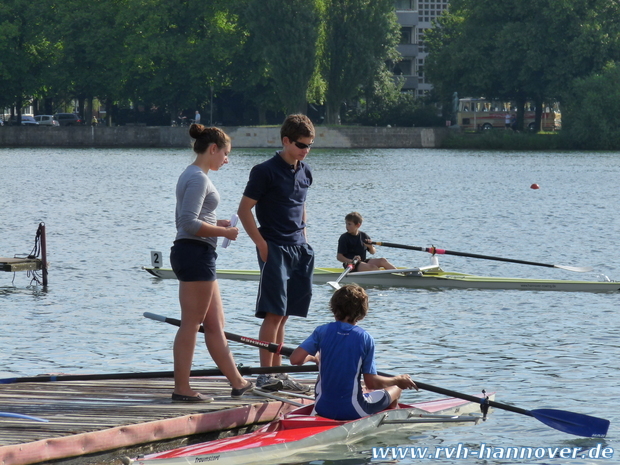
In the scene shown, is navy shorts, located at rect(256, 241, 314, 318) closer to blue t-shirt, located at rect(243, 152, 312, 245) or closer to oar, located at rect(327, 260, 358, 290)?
blue t-shirt, located at rect(243, 152, 312, 245)

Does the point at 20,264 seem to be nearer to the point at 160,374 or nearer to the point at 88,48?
the point at 160,374

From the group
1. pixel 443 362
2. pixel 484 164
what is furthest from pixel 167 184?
pixel 443 362

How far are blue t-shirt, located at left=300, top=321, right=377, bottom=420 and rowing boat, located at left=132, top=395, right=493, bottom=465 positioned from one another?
0.23 m

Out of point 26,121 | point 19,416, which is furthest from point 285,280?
point 26,121

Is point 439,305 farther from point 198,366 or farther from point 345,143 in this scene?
point 345,143

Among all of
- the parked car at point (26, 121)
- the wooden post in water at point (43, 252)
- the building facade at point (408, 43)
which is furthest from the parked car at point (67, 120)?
the wooden post in water at point (43, 252)

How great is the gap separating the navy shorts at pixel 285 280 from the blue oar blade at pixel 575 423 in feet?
6.81

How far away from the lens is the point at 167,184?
51938 mm

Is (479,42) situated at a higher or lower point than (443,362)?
higher

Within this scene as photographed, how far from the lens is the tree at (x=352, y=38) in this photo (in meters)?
80.1

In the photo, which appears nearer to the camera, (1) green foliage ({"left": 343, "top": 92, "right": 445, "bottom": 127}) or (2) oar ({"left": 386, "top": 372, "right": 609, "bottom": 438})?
(2) oar ({"left": 386, "top": 372, "right": 609, "bottom": 438})

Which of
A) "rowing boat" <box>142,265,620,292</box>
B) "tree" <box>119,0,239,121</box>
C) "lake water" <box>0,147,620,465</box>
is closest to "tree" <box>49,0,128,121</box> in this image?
"tree" <box>119,0,239,121</box>

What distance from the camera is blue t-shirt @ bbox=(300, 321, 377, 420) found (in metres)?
7.42

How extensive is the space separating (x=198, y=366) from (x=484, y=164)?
60155 mm
